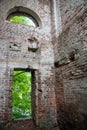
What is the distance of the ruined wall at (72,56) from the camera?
4.46m

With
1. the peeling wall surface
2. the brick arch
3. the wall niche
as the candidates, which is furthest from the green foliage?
the brick arch

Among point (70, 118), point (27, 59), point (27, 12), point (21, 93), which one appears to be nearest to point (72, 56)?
point (27, 59)

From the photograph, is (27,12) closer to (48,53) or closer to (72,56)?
(48,53)

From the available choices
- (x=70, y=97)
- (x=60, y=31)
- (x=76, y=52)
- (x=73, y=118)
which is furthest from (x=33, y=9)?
(x=73, y=118)

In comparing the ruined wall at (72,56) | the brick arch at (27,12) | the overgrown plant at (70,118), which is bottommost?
the overgrown plant at (70,118)

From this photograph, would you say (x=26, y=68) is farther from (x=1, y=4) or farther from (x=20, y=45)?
(x=1, y=4)

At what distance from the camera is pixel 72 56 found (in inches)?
197

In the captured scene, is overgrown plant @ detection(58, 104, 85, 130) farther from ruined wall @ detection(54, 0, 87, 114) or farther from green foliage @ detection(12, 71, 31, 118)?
green foliage @ detection(12, 71, 31, 118)

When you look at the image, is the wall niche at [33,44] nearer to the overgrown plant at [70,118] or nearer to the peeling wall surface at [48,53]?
the peeling wall surface at [48,53]

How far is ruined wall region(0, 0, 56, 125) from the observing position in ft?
17.6

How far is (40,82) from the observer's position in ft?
19.2

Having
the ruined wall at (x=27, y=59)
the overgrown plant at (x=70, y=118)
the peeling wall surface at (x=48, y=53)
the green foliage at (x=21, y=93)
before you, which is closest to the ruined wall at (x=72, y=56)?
the peeling wall surface at (x=48, y=53)

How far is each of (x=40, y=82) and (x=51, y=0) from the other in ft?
12.4

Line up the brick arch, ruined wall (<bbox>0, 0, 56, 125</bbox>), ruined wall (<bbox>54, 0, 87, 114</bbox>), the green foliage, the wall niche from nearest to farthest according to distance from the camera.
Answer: ruined wall (<bbox>54, 0, 87, 114</bbox>) < ruined wall (<bbox>0, 0, 56, 125</bbox>) < the wall niche < the brick arch < the green foliage
